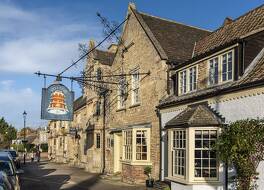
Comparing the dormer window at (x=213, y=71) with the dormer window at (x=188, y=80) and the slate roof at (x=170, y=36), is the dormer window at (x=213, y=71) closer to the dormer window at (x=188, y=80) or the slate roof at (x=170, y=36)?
the dormer window at (x=188, y=80)

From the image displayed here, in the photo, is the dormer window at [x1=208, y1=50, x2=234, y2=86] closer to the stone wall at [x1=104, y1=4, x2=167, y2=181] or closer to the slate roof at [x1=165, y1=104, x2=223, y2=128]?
the slate roof at [x1=165, y1=104, x2=223, y2=128]

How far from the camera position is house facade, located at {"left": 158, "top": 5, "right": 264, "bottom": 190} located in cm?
1449

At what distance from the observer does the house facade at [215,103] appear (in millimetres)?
14492

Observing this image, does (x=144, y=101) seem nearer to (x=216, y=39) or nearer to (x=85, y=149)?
(x=216, y=39)

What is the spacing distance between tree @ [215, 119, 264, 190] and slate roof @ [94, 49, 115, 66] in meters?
20.8

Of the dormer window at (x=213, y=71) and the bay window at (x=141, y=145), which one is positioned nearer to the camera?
the dormer window at (x=213, y=71)

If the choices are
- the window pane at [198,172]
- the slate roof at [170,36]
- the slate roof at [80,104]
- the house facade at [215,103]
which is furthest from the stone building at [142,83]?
the slate roof at [80,104]

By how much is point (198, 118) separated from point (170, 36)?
9057 mm

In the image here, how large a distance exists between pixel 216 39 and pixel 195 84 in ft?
10.8

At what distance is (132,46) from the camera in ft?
82.7

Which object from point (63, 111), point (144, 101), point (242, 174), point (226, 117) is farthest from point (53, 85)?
point (242, 174)

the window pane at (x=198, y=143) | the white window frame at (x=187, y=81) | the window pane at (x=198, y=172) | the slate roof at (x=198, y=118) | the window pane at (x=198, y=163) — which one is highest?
the white window frame at (x=187, y=81)

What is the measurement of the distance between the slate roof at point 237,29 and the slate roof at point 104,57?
1226 cm

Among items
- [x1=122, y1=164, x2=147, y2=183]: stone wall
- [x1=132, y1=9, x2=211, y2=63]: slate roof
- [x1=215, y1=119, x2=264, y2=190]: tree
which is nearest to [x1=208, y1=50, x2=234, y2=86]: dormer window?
[x1=215, y1=119, x2=264, y2=190]: tree
